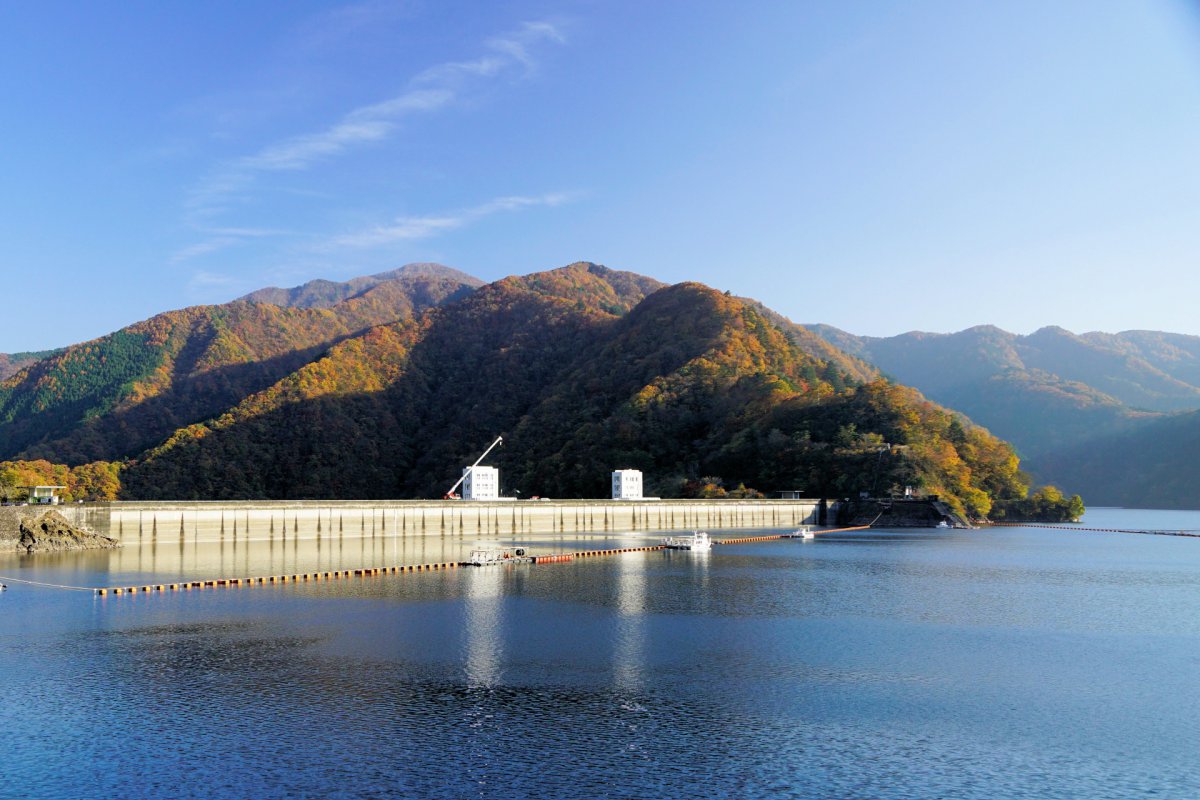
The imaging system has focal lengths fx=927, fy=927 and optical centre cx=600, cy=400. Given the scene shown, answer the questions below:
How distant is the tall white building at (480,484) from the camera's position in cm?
13000

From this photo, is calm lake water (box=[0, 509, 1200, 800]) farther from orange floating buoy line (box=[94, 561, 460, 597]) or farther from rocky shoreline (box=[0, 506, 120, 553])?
rocky shoreline (box=[0, 506, 120, 553])

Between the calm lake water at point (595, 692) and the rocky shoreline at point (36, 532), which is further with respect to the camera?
the rocky shoreline at point (36, 532)

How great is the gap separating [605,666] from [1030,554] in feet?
226

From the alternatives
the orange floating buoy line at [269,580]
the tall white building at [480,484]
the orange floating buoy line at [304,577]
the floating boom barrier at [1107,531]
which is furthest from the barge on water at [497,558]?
the floating boom barrier at [1107,531]

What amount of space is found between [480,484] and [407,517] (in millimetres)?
28673

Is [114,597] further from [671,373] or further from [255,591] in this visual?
[671,373]

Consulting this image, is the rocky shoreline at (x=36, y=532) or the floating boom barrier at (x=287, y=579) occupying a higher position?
the rocky shoreline at (x=36, y=532)

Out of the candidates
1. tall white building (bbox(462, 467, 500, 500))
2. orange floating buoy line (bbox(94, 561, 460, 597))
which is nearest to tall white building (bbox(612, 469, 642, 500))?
tall white building (bbox(462, 467, 500, 500))

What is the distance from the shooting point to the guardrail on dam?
8006cm

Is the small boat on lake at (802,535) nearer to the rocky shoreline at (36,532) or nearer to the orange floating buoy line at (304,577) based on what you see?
the orange floating buoy line at (304,577)

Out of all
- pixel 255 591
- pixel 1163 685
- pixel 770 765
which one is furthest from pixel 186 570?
pixel 1163 685

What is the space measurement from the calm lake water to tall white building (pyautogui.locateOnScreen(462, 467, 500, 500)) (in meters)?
74.6

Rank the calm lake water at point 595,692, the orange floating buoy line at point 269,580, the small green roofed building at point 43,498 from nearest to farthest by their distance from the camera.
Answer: the calm lake water at point 595,692 → the orange floating buoy line at point 269,580 → the small green roofed building at point 43,498

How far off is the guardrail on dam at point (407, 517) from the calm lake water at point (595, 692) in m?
24.9
